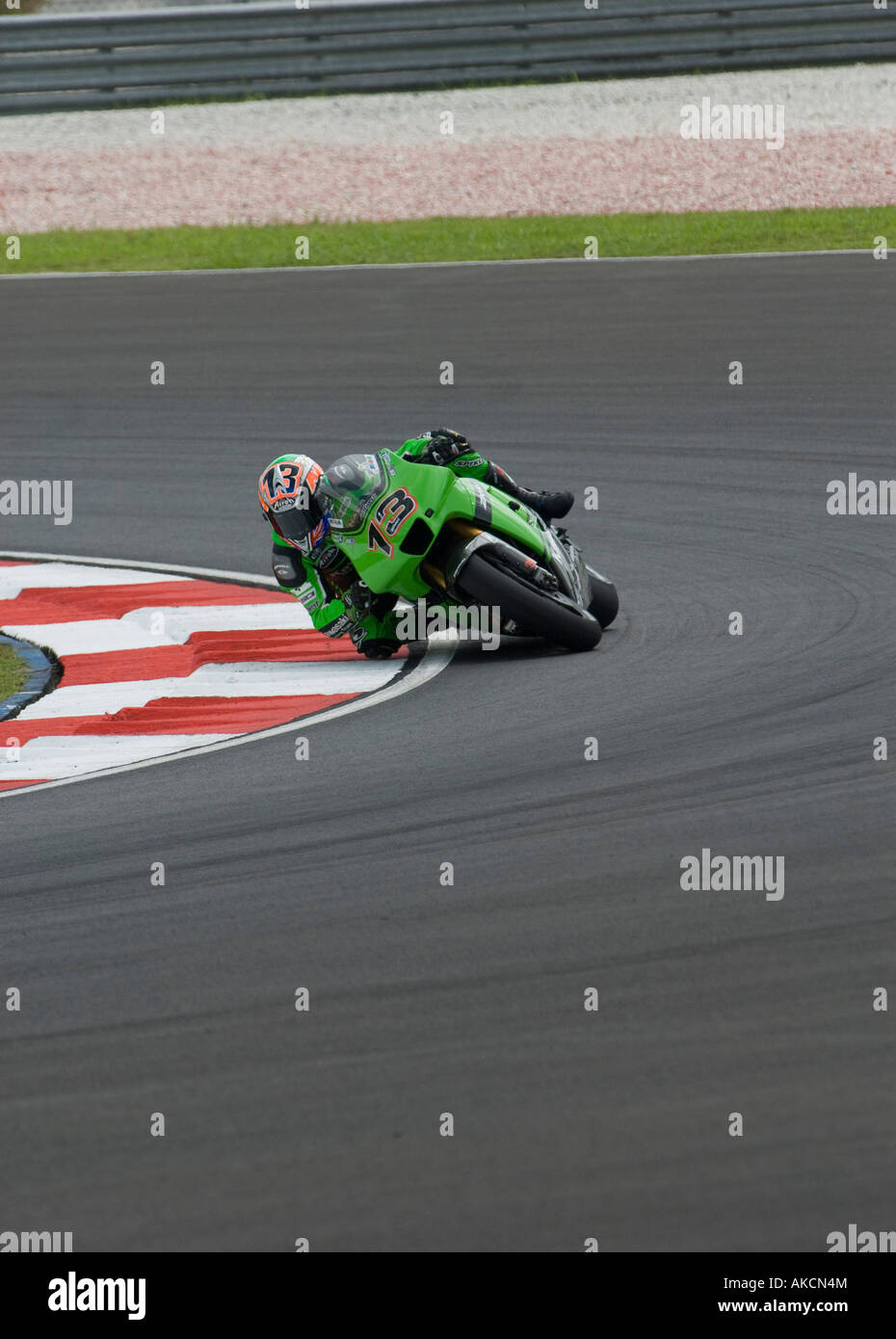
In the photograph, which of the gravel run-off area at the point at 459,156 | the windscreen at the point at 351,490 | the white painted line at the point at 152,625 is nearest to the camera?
the windscreen at the point at 351,490

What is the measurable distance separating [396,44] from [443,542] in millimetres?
14750

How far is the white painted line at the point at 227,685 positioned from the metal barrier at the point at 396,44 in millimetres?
14340

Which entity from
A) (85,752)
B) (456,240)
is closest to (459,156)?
(456,240)

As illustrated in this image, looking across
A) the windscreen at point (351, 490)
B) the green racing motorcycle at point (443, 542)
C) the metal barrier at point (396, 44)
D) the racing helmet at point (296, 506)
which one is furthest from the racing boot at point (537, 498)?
the metal barrier at point (396, 44)

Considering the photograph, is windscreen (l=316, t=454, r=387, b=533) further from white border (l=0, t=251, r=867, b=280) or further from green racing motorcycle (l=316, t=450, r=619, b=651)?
white border (l=0, t=251, r=867, b=280)

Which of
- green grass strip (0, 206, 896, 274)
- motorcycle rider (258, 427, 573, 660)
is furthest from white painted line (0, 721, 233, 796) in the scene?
green grass strip (0, 206, 896, 274)

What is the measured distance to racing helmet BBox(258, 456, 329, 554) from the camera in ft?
28.6

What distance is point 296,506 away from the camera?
870cm

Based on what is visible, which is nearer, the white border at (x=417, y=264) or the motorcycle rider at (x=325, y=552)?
the motorcycle rider at (x=325, y=552)

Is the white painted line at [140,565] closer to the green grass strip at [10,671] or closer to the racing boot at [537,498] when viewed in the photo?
the green grass strip at [10,671]

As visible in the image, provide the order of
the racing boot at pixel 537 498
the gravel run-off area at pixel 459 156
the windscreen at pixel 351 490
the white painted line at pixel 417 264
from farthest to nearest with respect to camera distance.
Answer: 1. the gravel run-off area at pixel 459 156
2. the white painted line at pixel 417 264
3. the racing boot at pixel 537 498
4. the windscreen at pixel 351 490

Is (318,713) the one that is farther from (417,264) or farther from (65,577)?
(417,264)

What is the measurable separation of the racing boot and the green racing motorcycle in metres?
0.22

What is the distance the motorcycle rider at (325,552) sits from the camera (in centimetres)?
873
